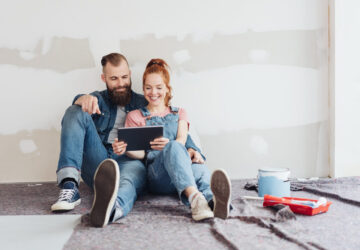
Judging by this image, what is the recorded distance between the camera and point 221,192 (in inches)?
58.9

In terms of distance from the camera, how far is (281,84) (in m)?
2.60

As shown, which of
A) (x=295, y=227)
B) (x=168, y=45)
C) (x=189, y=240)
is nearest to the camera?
(x=189, y=240)

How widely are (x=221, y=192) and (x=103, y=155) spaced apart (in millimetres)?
773

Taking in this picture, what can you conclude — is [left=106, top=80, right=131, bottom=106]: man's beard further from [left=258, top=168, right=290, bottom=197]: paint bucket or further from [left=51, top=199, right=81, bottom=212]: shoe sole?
[left=258, top=168, right=290, bottom=197]: paint bucket

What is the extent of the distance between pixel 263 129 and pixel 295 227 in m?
1.24

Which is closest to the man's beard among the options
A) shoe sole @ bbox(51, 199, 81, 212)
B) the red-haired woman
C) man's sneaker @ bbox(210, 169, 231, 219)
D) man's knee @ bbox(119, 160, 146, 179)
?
the red-haired woman

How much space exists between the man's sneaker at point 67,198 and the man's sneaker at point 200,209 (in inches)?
24.0

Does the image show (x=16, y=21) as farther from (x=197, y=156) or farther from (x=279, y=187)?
(x=279, y=187)

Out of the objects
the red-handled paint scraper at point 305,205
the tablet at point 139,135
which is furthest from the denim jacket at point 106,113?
the red-handled paint scraper at point 305,205

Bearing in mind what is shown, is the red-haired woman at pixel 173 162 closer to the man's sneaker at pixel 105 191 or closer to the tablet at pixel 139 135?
the tablet at pixel 139 135

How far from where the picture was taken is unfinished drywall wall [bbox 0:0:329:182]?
2572mm

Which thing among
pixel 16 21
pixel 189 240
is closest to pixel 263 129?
pixel 189 240

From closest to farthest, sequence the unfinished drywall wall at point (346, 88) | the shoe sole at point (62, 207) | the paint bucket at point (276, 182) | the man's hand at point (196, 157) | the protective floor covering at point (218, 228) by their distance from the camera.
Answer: the protective floor covering at point (218, 228)
the shoe sole at point (62, 207)
the paint bucket at point (276, 182)
the man's hand at point (196, 157)
the unfinished drywall wall at point (346, 88)

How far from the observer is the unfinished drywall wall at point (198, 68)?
2.57m
